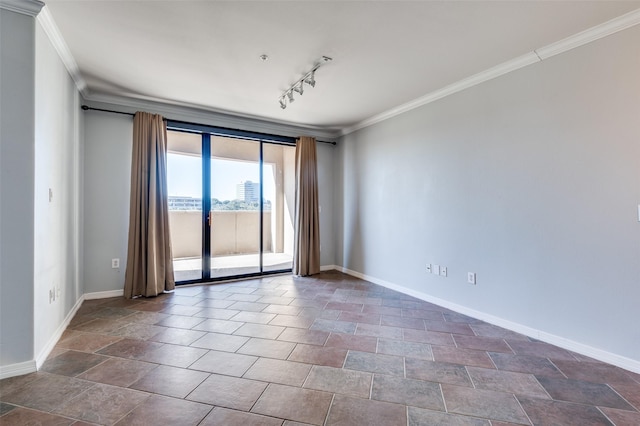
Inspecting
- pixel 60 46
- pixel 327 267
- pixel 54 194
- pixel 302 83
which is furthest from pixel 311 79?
pixel 327 267

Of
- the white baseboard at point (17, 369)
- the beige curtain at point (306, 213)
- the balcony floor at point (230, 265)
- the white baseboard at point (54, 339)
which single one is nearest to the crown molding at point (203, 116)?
the beige curtain at point (306, 213)

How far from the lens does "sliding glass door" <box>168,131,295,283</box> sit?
428 cm

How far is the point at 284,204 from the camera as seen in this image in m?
5.78

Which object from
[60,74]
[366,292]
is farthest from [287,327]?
[60,74]

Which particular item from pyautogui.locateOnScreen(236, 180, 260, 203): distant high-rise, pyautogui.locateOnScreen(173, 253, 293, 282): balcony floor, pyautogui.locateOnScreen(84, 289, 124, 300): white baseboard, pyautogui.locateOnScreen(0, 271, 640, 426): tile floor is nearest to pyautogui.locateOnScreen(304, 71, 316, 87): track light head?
pyautogui.locateOnScreen(236, 180, 260, 203): distant high-rise

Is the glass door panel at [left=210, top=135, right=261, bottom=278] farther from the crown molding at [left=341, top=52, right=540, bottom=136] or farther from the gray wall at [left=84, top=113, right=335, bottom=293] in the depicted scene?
the crown molding at [left=341, top=52, right=540, bottom=136]

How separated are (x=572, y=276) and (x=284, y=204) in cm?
451

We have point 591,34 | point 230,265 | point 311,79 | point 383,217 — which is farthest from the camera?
point 230,265

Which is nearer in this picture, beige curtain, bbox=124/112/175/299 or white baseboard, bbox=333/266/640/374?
white baseboard, bbox=333/266/640/374

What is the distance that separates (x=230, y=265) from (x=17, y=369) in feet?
11.0

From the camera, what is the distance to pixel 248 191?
Answer: 196 inches

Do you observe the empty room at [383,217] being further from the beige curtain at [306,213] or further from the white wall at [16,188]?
the beige curtain at [306,213]

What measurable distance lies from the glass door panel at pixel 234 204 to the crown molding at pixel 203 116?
1.16 feet

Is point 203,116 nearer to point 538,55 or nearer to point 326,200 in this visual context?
point 326,200
